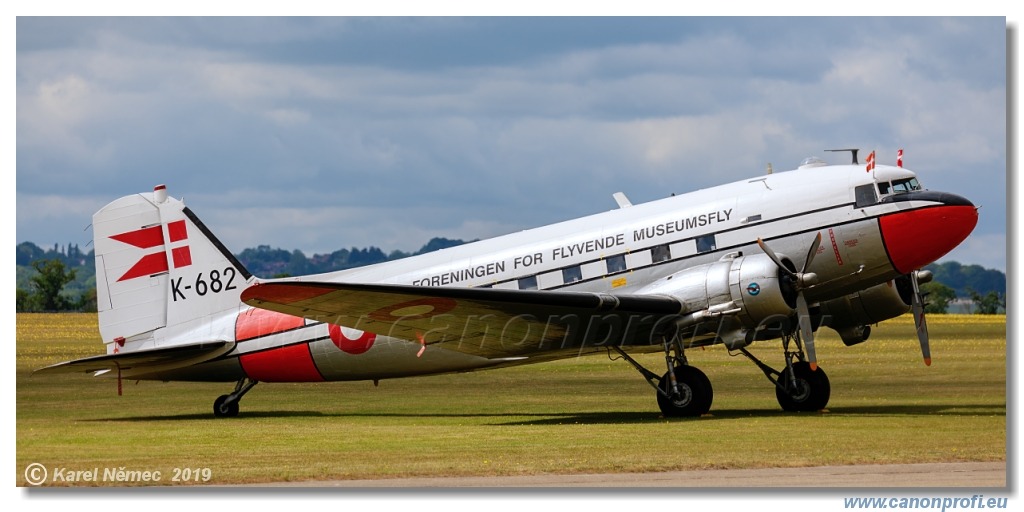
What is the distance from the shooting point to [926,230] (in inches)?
834

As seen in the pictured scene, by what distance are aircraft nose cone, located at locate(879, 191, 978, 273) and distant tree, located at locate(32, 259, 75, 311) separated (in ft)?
231

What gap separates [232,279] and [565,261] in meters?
6.87

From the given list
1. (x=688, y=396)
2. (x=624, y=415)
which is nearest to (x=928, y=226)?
(x=688, y=396)

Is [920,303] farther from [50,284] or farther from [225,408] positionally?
[50,284]

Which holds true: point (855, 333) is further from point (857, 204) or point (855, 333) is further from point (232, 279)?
point (232, 279)

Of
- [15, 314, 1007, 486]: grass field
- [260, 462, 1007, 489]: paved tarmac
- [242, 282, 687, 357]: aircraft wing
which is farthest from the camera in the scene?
[242, 282, 687, 357]: aircraft wing

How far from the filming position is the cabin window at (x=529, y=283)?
2336 cm

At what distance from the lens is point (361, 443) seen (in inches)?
760

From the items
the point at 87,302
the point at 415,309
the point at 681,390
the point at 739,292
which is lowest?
the point at 681,390

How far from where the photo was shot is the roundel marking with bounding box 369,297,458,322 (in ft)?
67.9

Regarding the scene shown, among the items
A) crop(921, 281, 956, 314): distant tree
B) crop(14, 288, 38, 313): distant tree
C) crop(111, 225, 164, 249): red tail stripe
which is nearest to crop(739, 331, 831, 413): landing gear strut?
crop(111, 225, 164, 249): red tail stripe

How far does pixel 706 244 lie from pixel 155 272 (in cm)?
1082

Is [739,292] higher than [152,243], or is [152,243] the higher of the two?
[152,243]

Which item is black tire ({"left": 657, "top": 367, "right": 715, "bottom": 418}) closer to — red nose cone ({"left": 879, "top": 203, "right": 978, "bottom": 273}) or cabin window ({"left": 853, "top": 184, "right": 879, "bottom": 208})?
red nose cone ({"left": 879, "top": 203, "right": 978, "bottom": 273})
